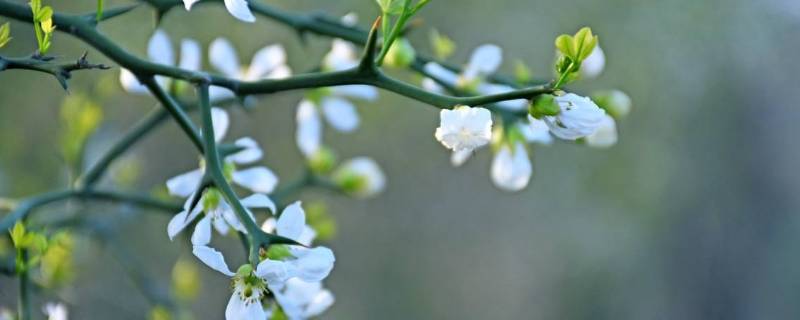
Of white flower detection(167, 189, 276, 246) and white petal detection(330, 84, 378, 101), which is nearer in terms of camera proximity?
white flower detection(167, 189, 276, 246)

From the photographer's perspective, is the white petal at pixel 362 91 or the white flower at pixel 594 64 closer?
the white flower at pixel 594 64

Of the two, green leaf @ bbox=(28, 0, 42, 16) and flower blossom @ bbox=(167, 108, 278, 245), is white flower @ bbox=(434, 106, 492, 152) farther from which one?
green leaf @ bbox=(28, 0, 42, 16)

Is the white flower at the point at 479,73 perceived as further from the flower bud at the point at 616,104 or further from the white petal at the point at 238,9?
the white petal at the point at 238,9

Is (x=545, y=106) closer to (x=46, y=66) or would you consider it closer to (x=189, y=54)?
(x=46, y=66)

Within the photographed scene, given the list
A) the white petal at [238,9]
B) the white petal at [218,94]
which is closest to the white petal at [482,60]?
the white petal at [218,94]

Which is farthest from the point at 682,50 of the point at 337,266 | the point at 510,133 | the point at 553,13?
the point at 510,133

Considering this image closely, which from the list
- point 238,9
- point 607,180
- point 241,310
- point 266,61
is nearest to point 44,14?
point 238,9

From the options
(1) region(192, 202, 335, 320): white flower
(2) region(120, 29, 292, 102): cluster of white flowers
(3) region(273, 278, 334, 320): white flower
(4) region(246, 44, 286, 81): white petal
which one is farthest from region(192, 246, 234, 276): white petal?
(4) region(246, 44, 286, 81): white petal
